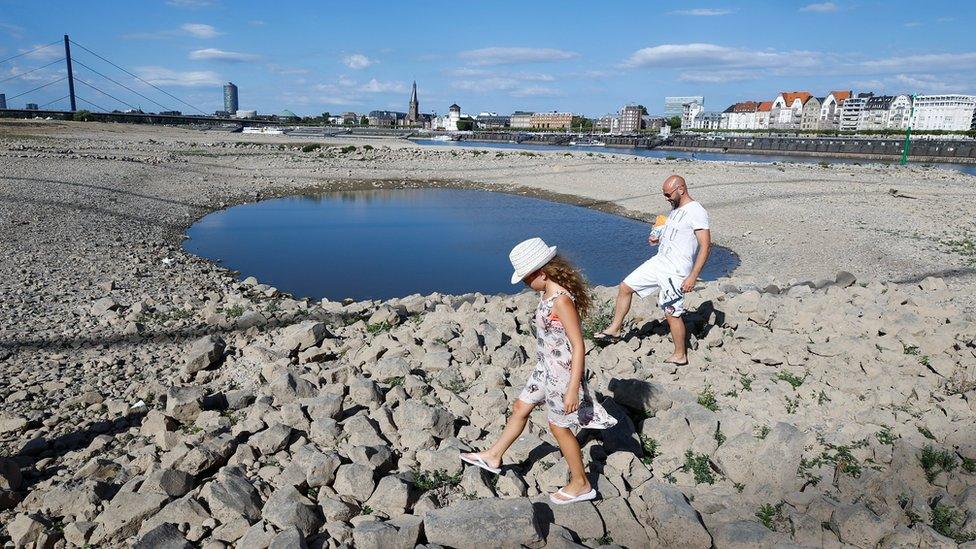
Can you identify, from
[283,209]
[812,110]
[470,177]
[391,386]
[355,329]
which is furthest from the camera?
[812,110]

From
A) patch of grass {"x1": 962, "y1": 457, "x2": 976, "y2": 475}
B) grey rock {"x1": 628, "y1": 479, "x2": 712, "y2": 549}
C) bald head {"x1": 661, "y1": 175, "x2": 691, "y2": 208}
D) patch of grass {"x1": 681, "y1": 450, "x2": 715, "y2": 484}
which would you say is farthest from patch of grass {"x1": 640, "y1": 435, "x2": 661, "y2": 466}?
bald head {"x1": 661, "y1": 175, "x2": 691, "y2": 208}

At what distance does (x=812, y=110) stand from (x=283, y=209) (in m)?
165

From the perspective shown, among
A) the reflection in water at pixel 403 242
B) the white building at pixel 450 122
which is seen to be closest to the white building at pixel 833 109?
the white building at pixel 450 122

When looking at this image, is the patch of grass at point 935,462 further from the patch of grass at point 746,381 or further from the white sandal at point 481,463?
the white sandal at point 481,463

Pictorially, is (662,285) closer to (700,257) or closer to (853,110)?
(700,257)

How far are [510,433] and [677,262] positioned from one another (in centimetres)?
259

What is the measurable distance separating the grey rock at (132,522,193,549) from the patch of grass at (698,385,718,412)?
3.99 m

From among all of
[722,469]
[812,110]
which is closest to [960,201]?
[722,469]

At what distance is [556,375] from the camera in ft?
13.0

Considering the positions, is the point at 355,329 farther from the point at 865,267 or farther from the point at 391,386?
the point at 865,267

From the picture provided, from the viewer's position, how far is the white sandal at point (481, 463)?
432 cm

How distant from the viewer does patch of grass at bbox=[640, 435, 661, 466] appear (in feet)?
15.5

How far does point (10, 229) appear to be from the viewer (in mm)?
14055

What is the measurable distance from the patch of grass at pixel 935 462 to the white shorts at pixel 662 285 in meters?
2.15
